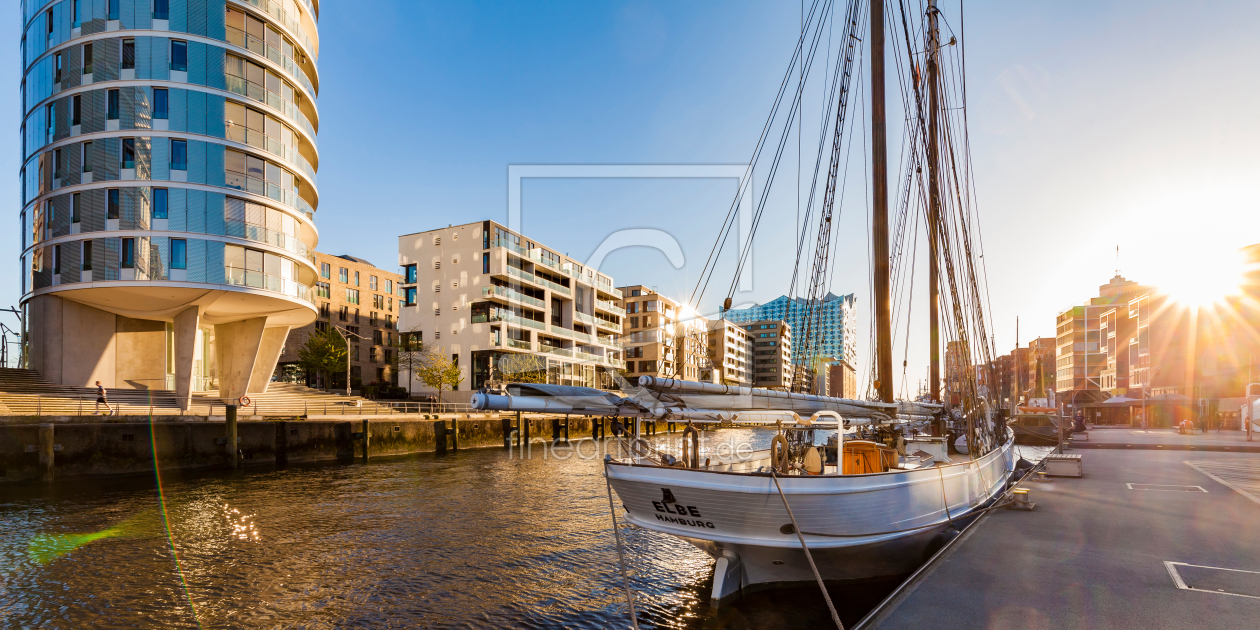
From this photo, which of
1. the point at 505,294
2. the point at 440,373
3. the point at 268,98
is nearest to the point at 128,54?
the point at 268,98

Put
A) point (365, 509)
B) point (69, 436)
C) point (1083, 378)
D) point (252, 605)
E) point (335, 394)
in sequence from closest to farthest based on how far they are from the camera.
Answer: point (252, 605)
point (365, 509)
point (69, 436)
point (335, 394)
point (1083, 378)

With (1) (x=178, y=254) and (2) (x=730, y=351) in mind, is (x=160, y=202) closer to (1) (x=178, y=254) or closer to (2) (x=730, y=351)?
(1) (x=178, y=254)

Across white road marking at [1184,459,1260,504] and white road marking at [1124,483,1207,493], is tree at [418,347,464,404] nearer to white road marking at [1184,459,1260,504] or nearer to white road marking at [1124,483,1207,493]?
white road marking at [1124,483,1207,493]

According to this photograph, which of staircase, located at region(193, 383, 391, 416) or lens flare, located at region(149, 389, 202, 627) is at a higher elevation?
staircase, located at region(193, 383, 391, 416)

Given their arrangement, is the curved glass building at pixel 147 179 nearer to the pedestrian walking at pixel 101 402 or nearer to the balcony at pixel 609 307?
the pedestrian walking at pixel 101 402

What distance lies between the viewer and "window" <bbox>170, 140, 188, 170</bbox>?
109 feet

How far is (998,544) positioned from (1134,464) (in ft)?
54.2

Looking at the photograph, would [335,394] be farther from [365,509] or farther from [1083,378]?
[1083,378]

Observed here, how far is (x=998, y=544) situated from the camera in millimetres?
A: 10531

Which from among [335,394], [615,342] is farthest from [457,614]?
[615,342]

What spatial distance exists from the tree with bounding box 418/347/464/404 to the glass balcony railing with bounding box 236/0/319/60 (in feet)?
90.3

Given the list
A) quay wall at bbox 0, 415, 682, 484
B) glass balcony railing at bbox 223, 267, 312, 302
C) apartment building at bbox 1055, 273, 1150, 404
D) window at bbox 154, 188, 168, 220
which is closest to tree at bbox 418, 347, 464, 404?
quay wall at bbox 0, 415, 682, 484

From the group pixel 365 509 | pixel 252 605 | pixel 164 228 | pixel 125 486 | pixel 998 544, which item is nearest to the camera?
pixel 998 544

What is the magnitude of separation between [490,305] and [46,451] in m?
39.3
